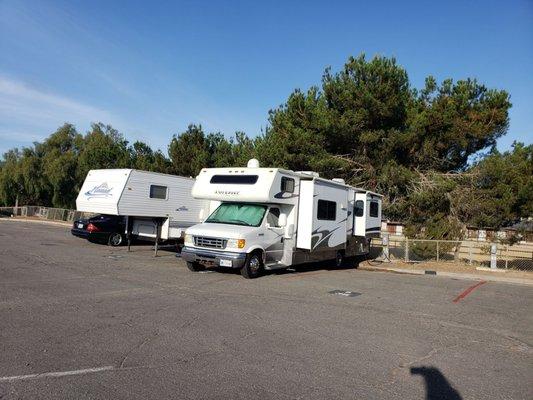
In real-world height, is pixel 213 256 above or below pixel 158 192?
below

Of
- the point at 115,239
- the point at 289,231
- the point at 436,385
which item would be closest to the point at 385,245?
the point at 289,231

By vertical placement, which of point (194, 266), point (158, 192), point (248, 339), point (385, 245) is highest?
point (158, 192)

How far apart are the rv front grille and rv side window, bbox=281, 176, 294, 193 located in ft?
7.77

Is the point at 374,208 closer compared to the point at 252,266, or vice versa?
the point at 252,266

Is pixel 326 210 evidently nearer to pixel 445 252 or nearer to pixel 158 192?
pixel 445 252

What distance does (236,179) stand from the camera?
13516 mm

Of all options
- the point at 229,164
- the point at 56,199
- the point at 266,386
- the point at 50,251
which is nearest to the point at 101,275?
the point at 50,251

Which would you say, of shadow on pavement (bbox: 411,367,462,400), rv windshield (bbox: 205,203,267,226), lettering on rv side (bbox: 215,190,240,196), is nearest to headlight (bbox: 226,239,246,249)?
rv windshield (bbox: 205,203,267,226)

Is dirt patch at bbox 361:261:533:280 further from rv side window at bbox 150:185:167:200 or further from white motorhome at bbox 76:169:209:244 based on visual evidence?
rv side window at bbox 150:185:167:200

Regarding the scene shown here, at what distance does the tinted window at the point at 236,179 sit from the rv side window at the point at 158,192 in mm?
6022

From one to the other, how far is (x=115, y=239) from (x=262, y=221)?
940 cm

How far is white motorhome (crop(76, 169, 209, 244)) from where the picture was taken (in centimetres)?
1842

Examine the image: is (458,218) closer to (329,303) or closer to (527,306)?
(527,306)

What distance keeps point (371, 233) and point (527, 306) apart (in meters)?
8.53
